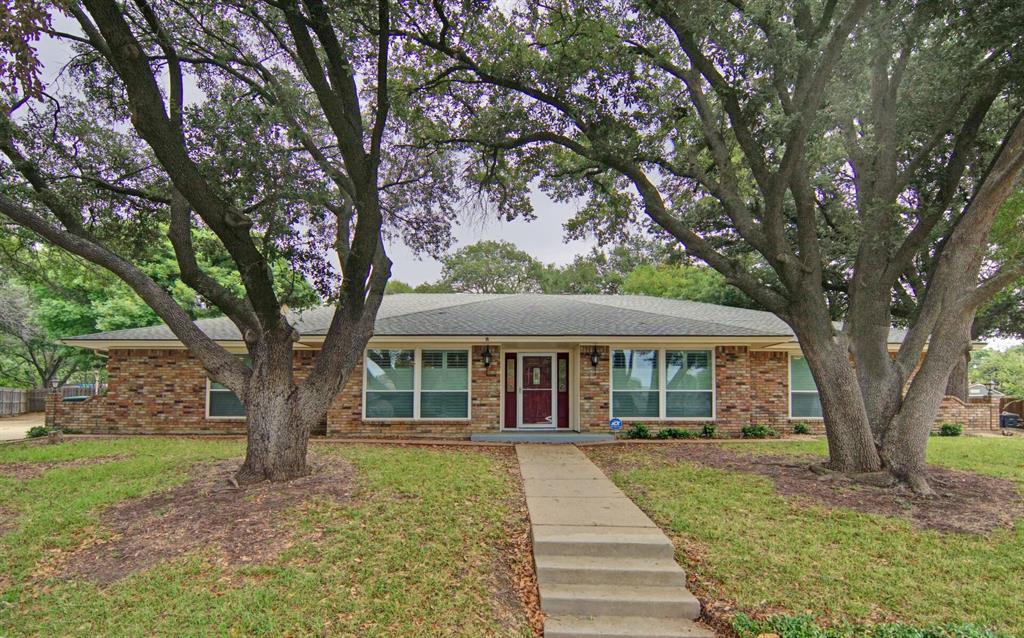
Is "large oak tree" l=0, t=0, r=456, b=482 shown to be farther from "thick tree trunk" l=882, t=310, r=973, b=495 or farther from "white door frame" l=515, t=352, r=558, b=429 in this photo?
"thick tree trunk" l=882, t=310, r=973, b=495

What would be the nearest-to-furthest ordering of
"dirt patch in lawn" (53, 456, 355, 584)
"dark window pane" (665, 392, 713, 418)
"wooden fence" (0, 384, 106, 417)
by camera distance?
"dirt patch in lawn" (53, 456, 355, 584), "dark window pane" (665, 392, 713, 418), "wooden fence" (0, 384, 106, 417)

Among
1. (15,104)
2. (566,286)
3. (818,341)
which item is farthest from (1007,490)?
(566,286)

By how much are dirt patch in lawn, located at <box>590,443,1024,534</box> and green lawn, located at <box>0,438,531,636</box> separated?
390 cm

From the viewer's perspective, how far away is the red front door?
12.9m

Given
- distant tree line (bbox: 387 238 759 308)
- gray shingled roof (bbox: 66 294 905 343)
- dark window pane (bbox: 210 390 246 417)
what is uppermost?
distant tree line (bbox: 387 238 759 308)

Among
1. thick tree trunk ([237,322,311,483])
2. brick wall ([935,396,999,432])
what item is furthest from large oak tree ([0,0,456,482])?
brick wall ([935,396,999,432])

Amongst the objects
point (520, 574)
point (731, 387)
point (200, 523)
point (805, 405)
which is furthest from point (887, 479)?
point (200, 523)

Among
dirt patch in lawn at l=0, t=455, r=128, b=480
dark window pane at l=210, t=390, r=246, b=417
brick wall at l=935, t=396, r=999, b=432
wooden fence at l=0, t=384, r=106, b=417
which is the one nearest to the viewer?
dirt patch in lawn at l=0, t=455, r=128, b=480

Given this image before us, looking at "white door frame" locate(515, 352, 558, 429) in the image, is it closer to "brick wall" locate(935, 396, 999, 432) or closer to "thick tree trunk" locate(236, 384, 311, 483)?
"thick tree trunk" locate(236, 384, 311, 483)

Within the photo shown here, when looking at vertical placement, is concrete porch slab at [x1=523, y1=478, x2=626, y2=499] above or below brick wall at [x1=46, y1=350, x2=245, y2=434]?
below

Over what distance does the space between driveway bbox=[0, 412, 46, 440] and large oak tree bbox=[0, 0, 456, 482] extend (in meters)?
7.69

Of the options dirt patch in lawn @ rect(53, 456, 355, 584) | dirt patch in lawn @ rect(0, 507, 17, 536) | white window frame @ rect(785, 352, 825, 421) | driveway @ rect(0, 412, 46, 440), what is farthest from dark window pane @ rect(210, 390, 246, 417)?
white window frame @ rect(785, 352, 825, 421)

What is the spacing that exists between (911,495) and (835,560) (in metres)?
2.76

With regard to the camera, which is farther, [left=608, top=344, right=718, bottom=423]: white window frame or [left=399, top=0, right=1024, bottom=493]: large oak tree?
[left=608, top=344, right=718, bottom=423]: white window frame
